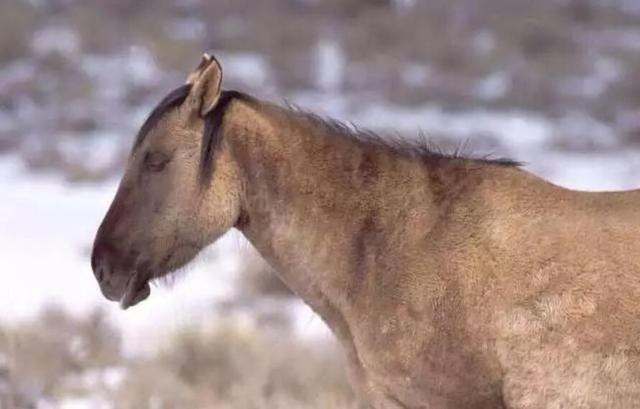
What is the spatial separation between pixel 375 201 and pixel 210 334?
167 inches

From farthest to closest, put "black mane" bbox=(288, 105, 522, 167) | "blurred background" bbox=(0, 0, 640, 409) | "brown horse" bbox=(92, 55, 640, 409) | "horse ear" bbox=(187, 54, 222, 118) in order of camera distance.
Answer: "blurred background" bbox=(0, 0, 640, 409) → "black mane" bbox=(288, 105, 522, 167) → "horse ear" bbox=(187, 54, 222, 118) → "brown horse" bbox=(92, 55, 640, 409)

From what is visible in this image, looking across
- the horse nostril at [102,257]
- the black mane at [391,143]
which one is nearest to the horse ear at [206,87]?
the black mane at [391,143]

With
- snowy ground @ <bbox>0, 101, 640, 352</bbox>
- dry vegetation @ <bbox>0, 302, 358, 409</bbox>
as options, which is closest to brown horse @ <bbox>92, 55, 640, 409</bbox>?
snowy ground @ <bbox>0, 101, 640, 352</bbox>

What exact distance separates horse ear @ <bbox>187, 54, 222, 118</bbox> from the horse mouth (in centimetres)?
55

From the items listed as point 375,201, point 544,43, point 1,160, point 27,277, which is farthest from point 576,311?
point 544,43

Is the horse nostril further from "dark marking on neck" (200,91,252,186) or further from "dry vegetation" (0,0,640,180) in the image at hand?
"dry vegetation" (0,0,640,180)

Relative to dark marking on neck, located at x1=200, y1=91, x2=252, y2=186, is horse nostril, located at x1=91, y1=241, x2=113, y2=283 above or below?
below

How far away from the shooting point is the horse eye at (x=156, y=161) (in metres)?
5.01

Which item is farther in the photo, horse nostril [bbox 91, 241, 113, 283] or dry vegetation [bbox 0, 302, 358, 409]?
dry vegetation [bbox 0, 302, 358, 409]

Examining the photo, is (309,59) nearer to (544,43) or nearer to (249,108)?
(544,43)

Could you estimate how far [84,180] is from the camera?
1420cm

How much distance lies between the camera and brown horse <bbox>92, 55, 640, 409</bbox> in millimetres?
4688

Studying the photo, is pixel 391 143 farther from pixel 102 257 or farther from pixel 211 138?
pixel 102 257

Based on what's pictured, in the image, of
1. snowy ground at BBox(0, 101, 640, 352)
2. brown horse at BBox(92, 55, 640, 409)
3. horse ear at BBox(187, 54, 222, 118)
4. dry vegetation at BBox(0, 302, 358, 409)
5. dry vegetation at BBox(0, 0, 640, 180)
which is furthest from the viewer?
dry vegetation at BBox(0, 0, 640, 180)
